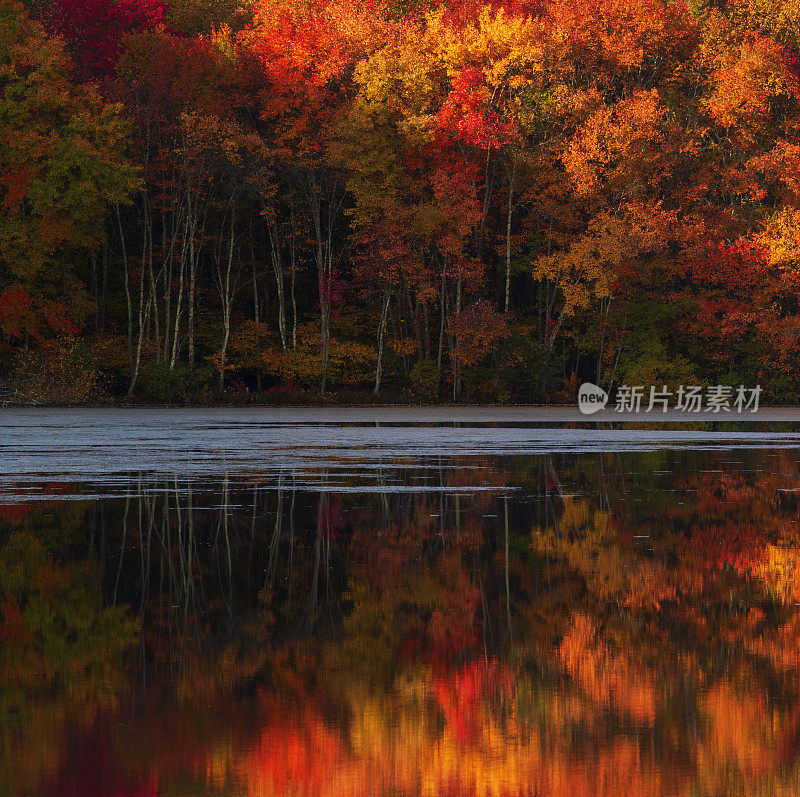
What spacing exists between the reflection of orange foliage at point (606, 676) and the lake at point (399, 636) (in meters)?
0.02

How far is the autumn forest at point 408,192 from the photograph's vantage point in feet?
166

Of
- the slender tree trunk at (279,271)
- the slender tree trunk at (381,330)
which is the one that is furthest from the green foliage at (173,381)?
the slender tree trunk at (381,330)

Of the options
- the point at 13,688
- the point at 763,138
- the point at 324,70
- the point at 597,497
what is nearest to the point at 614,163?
the point at 763,138

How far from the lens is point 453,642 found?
786cm

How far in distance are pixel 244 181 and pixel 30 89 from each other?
8.46 meters

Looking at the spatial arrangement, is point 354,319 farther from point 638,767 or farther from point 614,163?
point 638,767

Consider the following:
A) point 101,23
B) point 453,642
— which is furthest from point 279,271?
point 453,642

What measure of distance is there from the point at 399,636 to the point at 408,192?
152 ft

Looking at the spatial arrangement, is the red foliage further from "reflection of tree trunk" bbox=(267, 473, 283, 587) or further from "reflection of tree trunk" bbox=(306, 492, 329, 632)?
"reflection of tree trunk" bbox=(306, 492, 329, 632)

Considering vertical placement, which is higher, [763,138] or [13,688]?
[763,138]

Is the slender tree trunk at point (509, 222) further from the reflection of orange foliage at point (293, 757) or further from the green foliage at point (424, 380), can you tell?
the reflection of orange foliage at point (293, 757)

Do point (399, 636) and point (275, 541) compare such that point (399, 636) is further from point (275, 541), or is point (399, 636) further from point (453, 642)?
point (275, 541)

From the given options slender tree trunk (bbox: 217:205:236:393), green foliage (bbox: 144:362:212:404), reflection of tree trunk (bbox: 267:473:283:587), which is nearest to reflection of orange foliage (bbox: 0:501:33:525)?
reflection of tree trunk (bbox: 267:473:283:587)

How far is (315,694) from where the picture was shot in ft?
21.6
